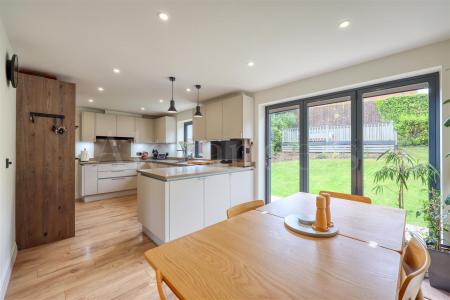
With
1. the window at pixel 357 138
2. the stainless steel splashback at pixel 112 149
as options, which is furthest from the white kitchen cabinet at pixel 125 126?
the window at pixel 357 138

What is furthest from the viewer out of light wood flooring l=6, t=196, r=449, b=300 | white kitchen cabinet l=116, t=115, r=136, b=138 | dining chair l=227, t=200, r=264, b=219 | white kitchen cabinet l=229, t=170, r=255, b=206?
white kitchen cabinet l=116, t=115, r=136, b=138

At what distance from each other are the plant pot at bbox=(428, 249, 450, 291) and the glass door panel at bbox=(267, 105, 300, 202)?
5.22ft

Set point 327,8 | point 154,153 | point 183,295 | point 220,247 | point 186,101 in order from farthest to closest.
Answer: point 154,153 → point 186,101 → point 327,8 → point 220,247 → point 183,295

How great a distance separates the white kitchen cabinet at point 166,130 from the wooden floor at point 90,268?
9.20ft

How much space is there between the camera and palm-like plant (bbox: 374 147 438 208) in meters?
1.96

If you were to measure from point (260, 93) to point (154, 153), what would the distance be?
3641 mm

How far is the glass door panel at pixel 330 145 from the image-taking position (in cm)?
264

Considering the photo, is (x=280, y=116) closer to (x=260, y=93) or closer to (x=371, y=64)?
(x=260, y=93)

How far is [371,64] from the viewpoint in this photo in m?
2.27

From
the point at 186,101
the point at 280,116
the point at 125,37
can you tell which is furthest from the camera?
the point at 186,101

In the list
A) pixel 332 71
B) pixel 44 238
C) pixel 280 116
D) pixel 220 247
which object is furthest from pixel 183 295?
pixel 280 116

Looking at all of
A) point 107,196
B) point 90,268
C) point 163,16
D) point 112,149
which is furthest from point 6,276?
point 112,149

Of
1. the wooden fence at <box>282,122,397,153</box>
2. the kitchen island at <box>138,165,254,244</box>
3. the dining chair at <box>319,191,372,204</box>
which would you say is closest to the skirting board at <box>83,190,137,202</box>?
the kitchen island at <box>138,165,254,244</box>

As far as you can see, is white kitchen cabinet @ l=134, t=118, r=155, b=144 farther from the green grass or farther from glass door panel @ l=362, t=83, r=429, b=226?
glass door panel @ l=362, t=83, r=429, b=226
